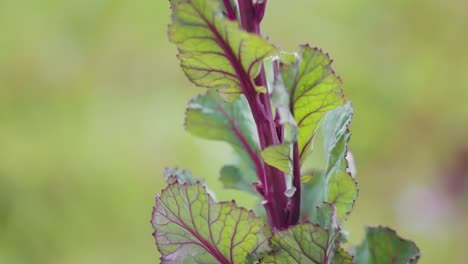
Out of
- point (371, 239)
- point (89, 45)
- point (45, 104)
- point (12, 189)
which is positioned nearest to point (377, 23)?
point (89, 45)

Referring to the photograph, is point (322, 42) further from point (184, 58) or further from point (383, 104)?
point (184, 58)

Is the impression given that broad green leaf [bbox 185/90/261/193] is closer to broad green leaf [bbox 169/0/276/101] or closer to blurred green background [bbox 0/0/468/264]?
broad green leaf [bbox 169/0/276/101]

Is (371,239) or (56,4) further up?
(56,4)

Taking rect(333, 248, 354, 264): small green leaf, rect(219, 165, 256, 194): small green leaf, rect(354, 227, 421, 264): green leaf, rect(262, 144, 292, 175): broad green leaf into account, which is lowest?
rect(333, 248, 354, 264): small green leaf

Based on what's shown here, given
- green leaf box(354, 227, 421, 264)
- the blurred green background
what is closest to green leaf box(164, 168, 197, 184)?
green leaf box(354, 227, 421, 264)

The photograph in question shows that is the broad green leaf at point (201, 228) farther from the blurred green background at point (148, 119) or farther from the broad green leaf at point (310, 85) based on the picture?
the blurred green background at point (148, 119)

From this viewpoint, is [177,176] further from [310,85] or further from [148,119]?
[148,119]

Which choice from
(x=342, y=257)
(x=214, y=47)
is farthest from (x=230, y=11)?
(x=342, y=257)
